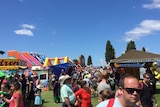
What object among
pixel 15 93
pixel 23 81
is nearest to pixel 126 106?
pixel 15 93

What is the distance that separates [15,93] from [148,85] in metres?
2.76

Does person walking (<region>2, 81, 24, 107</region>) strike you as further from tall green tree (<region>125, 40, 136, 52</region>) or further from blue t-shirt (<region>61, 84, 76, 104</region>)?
tall green tree (<region>125, 40, 136, 52</region>)

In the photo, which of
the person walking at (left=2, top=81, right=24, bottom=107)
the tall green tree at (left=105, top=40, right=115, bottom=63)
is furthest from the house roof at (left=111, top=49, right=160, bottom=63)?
the tall green tree at (left=105, top=40, right=115, bottom=63)

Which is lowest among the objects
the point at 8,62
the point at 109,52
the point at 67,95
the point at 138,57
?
the point at 67,95

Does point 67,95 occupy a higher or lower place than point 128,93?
lower

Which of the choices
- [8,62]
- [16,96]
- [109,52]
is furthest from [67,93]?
[109,52]

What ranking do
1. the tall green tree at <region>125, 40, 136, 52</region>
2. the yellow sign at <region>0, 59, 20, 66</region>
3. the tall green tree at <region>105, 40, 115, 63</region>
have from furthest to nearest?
1. the tall green tree at <region>105, 40, 115, 63</region>
2. the tall green tree at <region>125, 40, 136, 52</region>
3. the yellow sign at <region>0, 59, 20, 66</region>

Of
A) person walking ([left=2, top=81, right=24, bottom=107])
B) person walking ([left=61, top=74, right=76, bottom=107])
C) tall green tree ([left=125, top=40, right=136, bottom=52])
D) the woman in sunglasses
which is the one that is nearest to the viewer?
the woman in sunglasses

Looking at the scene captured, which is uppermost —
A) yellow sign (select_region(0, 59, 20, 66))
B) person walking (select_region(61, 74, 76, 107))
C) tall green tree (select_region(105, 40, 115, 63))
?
tall green tree (select_region(105, 40, 115, 63))

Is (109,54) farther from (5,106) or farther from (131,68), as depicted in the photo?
(5,106)

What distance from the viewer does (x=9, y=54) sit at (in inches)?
1471

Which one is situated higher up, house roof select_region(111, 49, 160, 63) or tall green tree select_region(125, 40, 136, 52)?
tall green tree select_region(125, 40, 136, 52)

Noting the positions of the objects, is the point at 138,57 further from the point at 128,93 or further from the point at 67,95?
the point at 128,93

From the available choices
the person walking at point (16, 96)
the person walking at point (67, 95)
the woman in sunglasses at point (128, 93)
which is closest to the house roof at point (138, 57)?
the person walking at point (67, 95)
